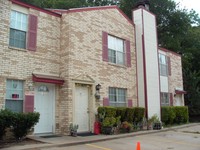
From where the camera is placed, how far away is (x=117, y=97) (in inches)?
616

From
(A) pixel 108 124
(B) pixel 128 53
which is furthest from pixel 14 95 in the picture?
(B) pixel 128 53

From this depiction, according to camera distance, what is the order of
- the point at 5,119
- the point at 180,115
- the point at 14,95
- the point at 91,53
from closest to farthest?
the point at 5,119 < the point at 14,95 < the point at 91,53 < the point at 180,115

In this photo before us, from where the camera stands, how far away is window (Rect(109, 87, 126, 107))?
15173 mm

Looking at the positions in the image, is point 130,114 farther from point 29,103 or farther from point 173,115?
point 29,103

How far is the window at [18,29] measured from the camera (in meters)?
11.6

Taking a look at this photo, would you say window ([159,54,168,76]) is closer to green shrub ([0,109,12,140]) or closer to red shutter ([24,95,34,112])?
red shutter ([24,95,34,112])

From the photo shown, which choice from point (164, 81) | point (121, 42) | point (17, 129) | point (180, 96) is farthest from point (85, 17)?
point (180, 96)

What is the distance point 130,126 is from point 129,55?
16.4ft

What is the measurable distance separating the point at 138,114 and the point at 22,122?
781 cm

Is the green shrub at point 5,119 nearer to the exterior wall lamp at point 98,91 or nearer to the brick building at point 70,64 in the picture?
the brick building at point 70,64

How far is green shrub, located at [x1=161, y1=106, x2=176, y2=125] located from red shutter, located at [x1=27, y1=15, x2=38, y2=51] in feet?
34.5

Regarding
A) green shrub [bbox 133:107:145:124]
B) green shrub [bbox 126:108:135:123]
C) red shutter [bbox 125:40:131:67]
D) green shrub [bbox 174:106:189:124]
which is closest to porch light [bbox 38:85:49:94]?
green shrub [bbox 126:108:135:123]

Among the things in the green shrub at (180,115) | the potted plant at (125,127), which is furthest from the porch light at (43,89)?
the green shrub at (180,115)

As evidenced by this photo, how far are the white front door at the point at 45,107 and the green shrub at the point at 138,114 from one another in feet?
17.3
